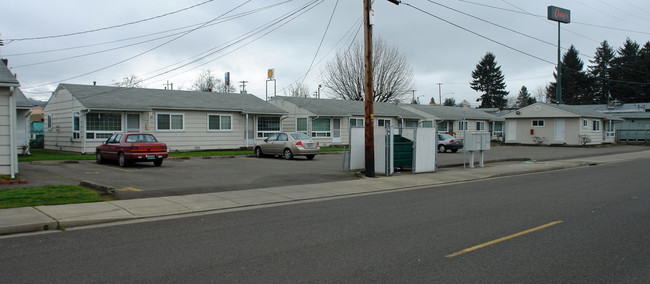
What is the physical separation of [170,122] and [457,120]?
3189 cm

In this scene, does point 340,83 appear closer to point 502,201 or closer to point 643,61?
point 502,201

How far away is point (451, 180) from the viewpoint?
15773mm

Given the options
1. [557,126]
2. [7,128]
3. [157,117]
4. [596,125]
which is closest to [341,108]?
[157,117]

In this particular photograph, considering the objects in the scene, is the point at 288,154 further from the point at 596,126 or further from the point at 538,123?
the point at 596,126

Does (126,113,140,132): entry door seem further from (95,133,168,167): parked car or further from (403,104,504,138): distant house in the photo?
(403,104,504,138): distant house

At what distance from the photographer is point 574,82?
8556cm

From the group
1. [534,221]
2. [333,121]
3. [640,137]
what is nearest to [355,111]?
[333,121]

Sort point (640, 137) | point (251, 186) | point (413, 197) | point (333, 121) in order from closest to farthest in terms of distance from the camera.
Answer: point (413, 197) < point (251, 186) < point (333, 121) < point (640, 137)

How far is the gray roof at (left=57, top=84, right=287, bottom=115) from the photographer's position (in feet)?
80.5

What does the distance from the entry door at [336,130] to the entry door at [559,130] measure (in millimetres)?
22416

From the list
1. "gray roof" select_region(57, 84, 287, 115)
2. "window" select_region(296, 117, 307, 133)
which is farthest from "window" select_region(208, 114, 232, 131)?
"window" select_region(296, 117, 307, 133)

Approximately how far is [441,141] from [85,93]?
23.7 m

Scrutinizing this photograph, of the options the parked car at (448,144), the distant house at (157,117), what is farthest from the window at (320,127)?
the parked car at (448,144)

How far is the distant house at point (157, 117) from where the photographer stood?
2441 centimetres
